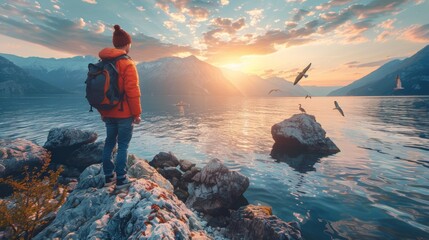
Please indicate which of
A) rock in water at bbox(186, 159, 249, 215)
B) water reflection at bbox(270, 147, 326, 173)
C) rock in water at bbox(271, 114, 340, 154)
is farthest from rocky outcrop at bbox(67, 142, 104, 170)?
rock in water at bbox(271, 114, 340, 154)

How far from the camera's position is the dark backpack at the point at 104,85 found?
5.05m

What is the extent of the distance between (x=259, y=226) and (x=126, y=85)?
6.81 m

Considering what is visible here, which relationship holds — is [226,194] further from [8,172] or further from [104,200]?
[8,172]

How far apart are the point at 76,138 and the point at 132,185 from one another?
55.6ft

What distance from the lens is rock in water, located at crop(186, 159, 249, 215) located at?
10.7m

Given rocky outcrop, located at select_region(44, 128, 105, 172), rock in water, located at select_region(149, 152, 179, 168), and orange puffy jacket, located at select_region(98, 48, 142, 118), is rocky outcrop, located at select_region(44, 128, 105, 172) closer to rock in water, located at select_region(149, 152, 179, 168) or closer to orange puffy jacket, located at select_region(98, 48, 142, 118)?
rock in water, located at select_region(149, 152, 179, 168)

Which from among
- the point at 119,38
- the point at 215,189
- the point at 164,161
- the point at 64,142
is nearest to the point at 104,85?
the point at 119,38

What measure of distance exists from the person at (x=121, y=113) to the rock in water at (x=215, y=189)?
5776 millimetres

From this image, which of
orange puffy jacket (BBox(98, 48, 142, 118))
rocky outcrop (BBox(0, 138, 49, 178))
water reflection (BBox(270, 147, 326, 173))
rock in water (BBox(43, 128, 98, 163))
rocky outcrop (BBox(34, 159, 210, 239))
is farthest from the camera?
rock in water (BBox(43, 128, 98, 163))

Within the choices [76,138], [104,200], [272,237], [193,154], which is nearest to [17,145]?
[76,138]

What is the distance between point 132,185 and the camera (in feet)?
18.0

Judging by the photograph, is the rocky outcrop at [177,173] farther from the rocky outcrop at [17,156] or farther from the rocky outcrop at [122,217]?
the rocky outcrop at [17,156]

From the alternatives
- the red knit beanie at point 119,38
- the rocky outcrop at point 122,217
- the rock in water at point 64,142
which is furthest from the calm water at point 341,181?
the red knit beanie at point 119,38

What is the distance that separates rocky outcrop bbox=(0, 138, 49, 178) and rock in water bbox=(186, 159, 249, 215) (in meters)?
9.38
